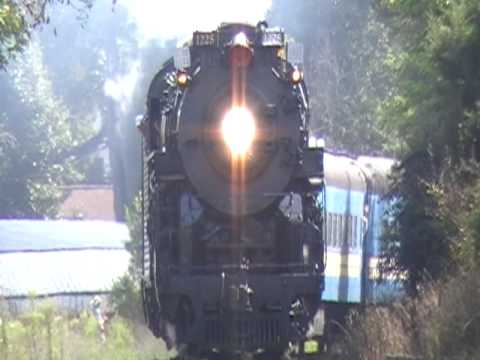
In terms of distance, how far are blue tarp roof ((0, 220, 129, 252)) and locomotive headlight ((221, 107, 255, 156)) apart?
33.4m

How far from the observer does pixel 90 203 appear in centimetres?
7506

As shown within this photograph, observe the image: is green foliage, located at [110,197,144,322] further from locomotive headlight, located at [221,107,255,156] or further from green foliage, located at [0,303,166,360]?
locomotive headlight, located at [221,107,255,156]

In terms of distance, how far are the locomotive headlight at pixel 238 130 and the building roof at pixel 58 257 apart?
97.7 feet

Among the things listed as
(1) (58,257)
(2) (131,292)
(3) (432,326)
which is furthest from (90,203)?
(3) (432,326)

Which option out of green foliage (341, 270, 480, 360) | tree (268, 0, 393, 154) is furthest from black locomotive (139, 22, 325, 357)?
tree (268, 0, 393, 154)

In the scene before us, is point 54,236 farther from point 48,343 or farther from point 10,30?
point 10,30

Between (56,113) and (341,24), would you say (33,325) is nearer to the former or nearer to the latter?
(341,24)

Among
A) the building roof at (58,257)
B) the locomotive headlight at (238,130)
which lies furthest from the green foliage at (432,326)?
the building roof at (58,257)

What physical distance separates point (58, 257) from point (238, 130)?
35019 mm

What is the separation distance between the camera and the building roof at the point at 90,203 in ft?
243

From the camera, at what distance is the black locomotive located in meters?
16.1

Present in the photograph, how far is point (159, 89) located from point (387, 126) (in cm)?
411

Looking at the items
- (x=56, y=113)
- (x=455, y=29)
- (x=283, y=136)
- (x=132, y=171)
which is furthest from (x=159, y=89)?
(x=56, y=113)

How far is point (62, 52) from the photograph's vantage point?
82.7 meters
